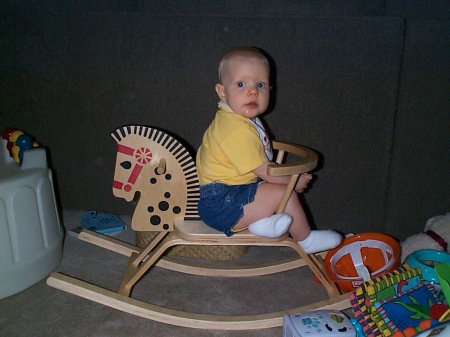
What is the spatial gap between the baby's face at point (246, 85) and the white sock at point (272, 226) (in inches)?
11.6

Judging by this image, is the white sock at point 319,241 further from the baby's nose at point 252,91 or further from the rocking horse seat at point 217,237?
the baby's nose at point 252,91

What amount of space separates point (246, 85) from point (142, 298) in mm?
699

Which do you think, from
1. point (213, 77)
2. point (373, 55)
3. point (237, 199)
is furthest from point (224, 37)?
point (237, 199)

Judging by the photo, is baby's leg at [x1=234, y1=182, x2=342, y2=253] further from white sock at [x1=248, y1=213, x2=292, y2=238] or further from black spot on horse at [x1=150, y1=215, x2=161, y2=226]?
black spot on horse at [x1=150, y1=215, x2=161, y2=226]

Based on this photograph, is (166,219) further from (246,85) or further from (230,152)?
(246,85)

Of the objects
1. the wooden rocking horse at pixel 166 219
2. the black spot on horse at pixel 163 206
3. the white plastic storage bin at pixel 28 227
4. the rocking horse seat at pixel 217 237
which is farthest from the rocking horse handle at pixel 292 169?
the white plastic storage bin at pixel 28 227

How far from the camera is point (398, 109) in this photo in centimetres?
157

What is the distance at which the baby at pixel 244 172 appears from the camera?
1.22 m

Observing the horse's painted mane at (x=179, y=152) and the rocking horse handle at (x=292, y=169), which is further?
the horse's painted mane at (x=179, y=152)

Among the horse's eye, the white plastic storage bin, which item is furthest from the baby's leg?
the white plastic storage bin

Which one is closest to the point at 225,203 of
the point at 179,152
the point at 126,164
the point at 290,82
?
the point at 179,152

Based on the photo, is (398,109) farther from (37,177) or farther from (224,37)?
(37,177)

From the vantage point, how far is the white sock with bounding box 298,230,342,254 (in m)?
1.30

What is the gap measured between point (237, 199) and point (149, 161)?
272 mm
